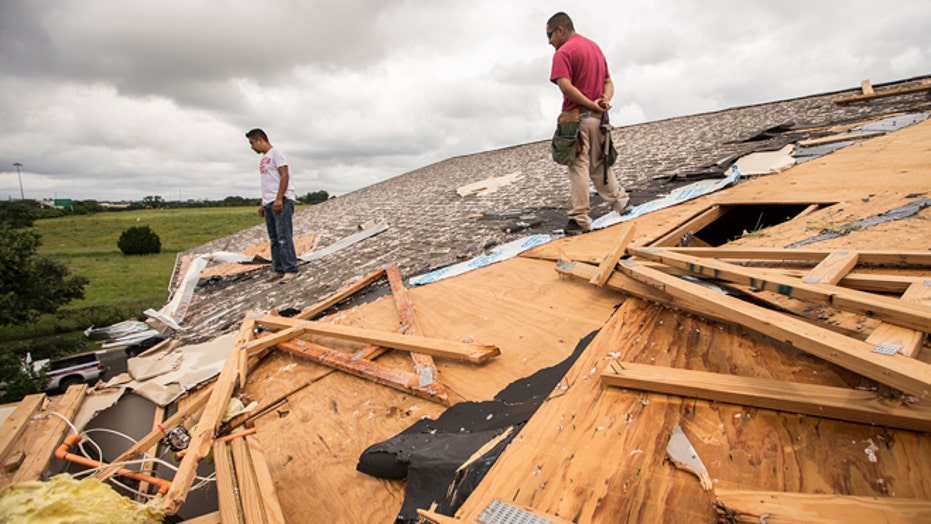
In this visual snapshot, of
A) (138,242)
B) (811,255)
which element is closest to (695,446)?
(811,255)

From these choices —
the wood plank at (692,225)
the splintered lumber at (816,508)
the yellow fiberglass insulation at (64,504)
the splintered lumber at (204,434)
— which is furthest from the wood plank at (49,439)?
the wood plank at (692,225)

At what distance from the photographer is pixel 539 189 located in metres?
8.07

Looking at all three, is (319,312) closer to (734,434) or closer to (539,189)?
(734,434)

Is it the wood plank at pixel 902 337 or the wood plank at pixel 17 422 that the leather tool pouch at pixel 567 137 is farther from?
the wood plank at pixel 17 422

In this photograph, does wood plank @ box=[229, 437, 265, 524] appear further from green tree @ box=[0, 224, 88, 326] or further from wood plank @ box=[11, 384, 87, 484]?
green tree @ box=[0, 224, 88, 326]

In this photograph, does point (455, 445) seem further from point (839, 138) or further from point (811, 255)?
point (839, 138)

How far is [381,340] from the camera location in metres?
2.69

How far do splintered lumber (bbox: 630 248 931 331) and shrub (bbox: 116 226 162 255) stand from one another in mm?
52751

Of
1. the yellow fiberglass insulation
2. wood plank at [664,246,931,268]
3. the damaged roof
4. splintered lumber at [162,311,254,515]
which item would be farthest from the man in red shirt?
the yellow fiberglass insulation

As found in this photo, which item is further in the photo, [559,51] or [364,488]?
[559,51]

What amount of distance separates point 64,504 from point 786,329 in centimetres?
254

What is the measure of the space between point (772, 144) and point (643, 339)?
6429 mm

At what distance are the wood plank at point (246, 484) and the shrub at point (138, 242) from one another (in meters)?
51.6

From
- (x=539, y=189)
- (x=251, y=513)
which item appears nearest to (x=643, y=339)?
(x=251, y=513)
